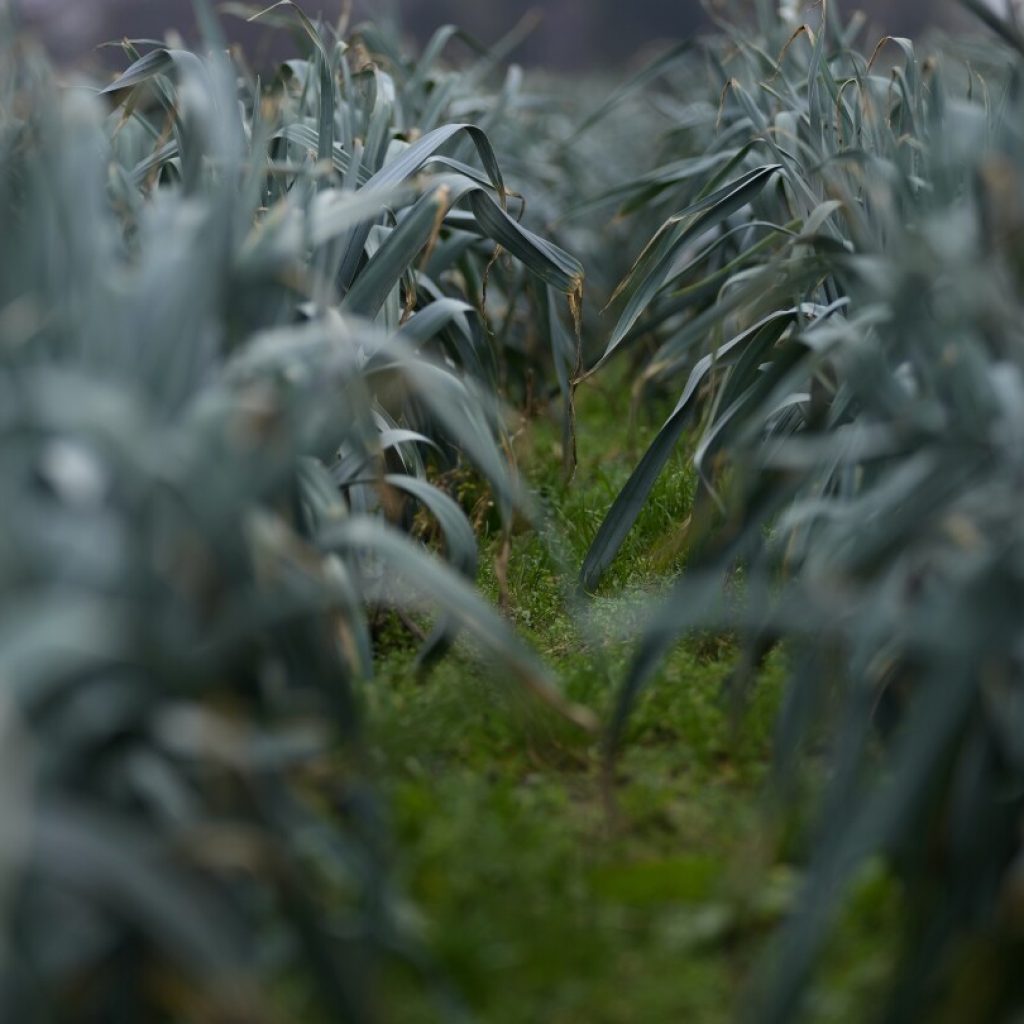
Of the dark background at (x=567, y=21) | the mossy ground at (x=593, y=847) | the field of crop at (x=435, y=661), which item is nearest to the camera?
the field of crop at (x=435, y=661)

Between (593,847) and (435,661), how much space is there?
433mm

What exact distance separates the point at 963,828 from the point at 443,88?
259 centimetres

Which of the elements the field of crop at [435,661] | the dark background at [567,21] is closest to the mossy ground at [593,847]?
the field of crop at [435,661]

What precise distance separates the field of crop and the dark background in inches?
422

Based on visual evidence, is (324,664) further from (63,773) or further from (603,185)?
(603,185)

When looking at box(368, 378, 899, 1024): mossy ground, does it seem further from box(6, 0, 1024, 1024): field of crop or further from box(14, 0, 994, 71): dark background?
box(14, 0, 994, 71): dark background

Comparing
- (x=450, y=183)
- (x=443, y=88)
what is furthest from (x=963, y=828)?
(x=443, y=88)

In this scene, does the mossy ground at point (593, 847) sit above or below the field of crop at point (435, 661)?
below

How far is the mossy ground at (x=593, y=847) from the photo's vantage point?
1.44 metres

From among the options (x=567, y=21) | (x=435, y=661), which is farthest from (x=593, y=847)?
(x=567, y=21)

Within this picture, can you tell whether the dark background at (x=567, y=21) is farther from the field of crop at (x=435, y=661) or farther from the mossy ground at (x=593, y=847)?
the mossy ground at (x=593, y=847)

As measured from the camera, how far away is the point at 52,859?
3.65ft

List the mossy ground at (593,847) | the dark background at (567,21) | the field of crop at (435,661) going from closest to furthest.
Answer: the field of crop at (435,661), the mossy ground at (593,847), the dark background at (567,21)

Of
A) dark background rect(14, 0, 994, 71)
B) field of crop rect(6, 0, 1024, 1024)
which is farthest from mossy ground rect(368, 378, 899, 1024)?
dark background rect(14, 0, 994, 71)
